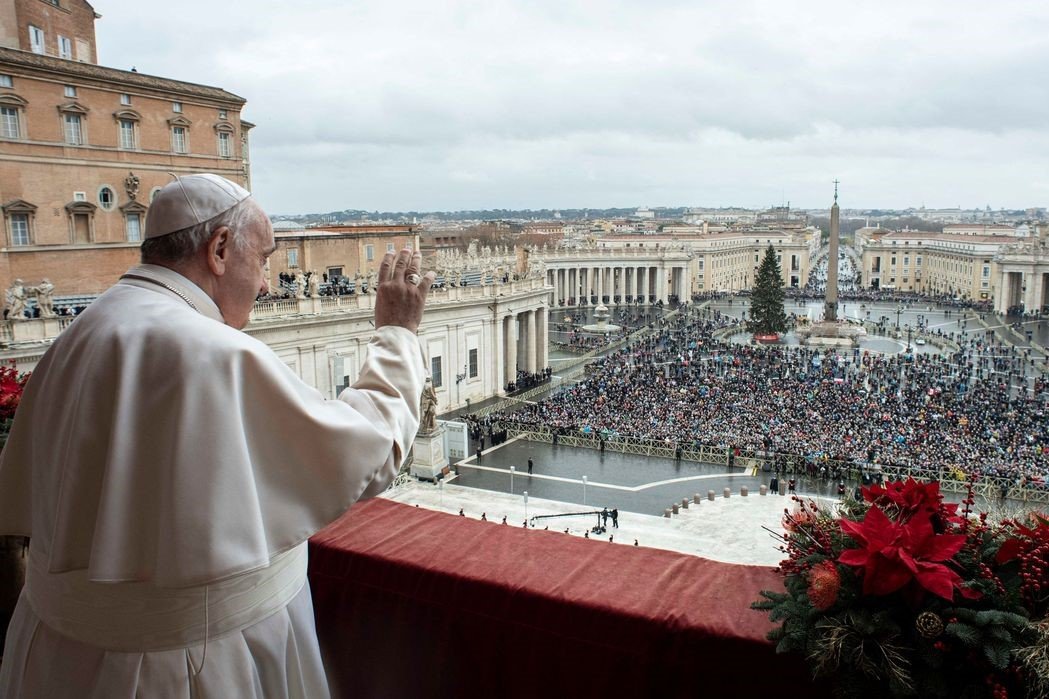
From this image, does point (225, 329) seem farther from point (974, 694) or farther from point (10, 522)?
point (974, 694)

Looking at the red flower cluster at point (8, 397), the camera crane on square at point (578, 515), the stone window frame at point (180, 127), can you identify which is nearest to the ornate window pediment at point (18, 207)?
the stone window frame at point (180, 127)

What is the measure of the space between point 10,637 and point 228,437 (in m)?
1.09

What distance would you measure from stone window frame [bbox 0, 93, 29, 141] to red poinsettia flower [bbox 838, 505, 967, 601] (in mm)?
28302

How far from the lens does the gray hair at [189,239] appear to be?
237 centimetres

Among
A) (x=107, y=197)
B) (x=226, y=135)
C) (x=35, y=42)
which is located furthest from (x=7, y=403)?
(x=226, y=135)

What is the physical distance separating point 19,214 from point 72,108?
3738mm

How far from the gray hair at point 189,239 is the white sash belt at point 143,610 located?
2.94 feet

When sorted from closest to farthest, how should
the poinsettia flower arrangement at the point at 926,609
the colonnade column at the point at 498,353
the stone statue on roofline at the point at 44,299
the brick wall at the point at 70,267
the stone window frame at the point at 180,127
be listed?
the poinsettia flower arrangement at the point at 926,609 < the stone statue on roofline at the point at 44,299 < the brick wall at the point at 70,267 < the stone window frame at the point at 180,127 < the colonnade column at the point at 498,353

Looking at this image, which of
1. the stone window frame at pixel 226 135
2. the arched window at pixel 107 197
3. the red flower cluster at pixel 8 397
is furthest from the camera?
the stone window frame at pixel 226 135

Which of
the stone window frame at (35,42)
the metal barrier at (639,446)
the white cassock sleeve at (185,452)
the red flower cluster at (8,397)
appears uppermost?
the stone window frame at (35,42)

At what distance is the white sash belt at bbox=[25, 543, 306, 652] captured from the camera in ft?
7.11

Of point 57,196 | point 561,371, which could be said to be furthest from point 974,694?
point 561,371

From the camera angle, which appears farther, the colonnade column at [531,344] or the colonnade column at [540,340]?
the colonnade column at [540,340]

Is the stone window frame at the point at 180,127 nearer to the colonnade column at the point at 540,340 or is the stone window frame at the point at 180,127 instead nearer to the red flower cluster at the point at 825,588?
the colonnade column at the point at 540,340
